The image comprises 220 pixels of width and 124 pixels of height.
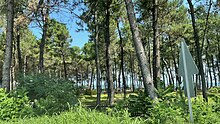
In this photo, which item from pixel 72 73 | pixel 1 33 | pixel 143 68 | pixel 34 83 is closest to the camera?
pixel 143 68

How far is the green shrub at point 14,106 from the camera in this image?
247 inches

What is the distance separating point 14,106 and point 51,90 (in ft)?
7.19

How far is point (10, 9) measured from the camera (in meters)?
8.29

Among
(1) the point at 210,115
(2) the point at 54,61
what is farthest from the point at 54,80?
(2) the point at 54,61

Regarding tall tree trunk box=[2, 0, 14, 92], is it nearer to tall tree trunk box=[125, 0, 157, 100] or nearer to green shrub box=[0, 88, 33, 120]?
green shrub box=[0, 88, 33, 120]

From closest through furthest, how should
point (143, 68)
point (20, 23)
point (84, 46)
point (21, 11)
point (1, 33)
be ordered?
point (143, 68), point (20, 23), point (21, 11), point (1, 33), point (84, 46)

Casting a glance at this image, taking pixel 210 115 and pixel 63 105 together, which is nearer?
pixel 210 115

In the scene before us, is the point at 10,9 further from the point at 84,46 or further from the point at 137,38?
the point at 84,46

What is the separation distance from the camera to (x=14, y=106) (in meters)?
6.47

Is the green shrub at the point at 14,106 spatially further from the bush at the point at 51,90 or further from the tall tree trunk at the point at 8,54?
the tall tree trunk at the point at 8,54

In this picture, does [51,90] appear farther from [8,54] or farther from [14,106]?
[14,106]

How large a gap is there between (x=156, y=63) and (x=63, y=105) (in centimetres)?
404

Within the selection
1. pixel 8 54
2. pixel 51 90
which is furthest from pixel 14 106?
pixel 8 54

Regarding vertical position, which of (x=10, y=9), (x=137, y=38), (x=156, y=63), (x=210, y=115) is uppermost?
(x=10, y=9)
